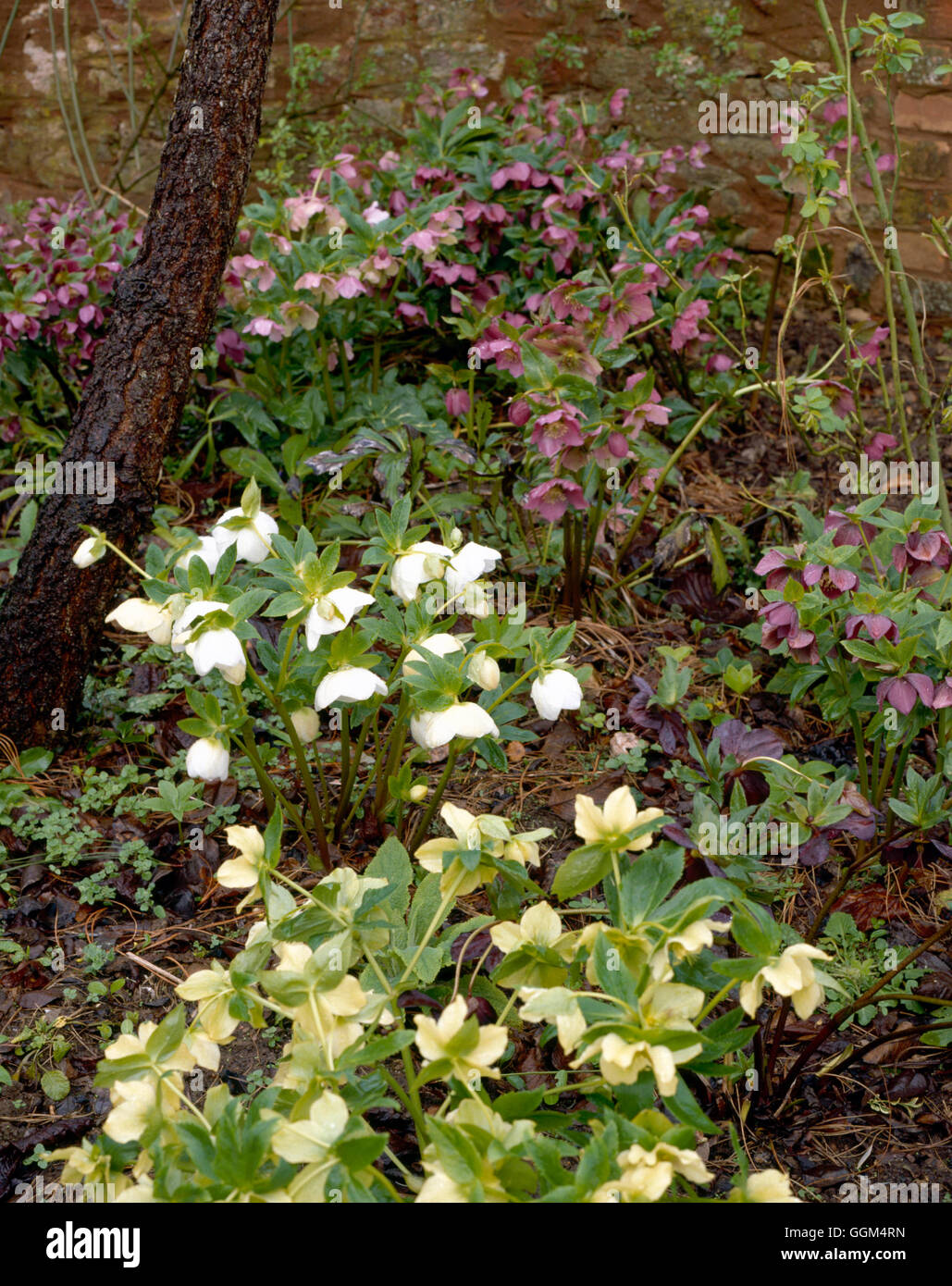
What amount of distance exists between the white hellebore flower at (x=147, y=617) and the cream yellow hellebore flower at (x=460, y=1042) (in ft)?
2.09

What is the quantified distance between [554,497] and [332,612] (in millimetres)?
752

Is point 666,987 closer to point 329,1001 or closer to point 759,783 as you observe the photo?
point 329,1001

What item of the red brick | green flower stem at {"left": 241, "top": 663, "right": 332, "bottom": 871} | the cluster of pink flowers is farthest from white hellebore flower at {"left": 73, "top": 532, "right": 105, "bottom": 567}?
the red brick

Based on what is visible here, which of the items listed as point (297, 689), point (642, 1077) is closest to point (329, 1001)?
point (642, 1077)

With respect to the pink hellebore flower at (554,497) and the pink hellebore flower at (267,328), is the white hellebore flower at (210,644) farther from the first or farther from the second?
the pink hellebore flower at (267,328)

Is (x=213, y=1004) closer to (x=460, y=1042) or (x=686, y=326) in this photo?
(x=460, y=1042)

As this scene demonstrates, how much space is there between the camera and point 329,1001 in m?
1.04

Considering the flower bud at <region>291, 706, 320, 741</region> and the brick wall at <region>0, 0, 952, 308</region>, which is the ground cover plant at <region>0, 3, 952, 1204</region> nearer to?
the flower bud at <region>291, 706, 320, 741</region>

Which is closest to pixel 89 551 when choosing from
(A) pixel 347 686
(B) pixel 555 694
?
(A) pixel 347 686

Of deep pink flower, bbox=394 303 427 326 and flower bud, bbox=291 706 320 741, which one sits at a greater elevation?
deep pink flower, bbox=394 303 427 326

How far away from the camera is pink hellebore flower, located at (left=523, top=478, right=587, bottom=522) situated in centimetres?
195

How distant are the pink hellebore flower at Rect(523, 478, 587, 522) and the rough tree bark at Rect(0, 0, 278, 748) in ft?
2.22

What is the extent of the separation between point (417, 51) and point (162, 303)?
2.07 m

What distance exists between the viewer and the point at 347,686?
132 centimetres
